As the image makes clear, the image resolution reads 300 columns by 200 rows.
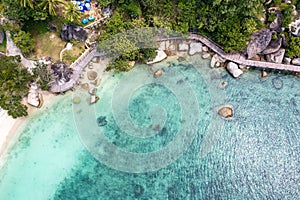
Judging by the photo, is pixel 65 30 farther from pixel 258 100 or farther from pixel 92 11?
pixel 258 100

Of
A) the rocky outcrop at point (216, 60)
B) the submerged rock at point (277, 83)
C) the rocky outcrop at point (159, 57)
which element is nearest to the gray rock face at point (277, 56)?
the submerged rock at point (277, 83)

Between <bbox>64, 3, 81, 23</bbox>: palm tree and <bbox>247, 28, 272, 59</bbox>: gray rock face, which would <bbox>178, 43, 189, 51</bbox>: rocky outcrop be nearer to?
<bbox>247, 28, 272, 59</bbox>: gray rock face

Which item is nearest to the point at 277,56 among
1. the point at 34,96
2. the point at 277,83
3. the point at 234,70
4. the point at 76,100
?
the point at 277,83

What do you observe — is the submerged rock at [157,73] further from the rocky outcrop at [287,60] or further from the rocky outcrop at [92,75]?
the rocky outcrop at [287,60]

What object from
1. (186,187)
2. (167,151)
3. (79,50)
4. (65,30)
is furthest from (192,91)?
(65,30)

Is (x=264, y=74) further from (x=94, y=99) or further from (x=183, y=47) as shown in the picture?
(x=94, y=99)

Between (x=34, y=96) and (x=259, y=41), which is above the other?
(x=259, y=41)
